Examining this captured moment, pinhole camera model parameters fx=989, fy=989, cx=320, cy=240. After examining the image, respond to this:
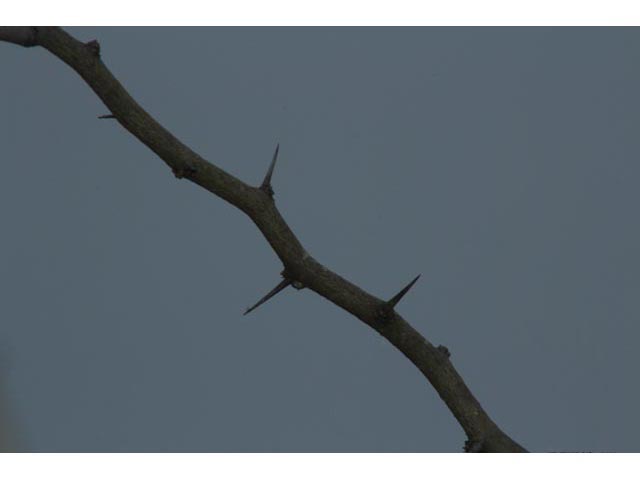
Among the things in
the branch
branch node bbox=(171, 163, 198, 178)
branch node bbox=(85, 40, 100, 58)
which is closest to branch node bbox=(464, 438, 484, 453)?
the branch

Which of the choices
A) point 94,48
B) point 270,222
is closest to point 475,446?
point 270,222

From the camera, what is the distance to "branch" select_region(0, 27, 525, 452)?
89 centimetres

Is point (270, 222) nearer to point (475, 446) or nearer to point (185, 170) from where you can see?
point (185, 170)

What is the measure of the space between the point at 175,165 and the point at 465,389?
342mm

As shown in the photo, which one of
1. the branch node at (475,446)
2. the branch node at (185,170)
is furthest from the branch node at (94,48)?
the branch node at (475,446)

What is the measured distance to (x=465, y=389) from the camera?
0.93 meters

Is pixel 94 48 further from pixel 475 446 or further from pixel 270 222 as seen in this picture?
pixel 475 446

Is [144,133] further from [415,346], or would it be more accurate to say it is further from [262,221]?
[415,346]

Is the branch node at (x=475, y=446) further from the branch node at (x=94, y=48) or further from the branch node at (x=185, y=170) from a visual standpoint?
the branch node at (x=94, y=48)

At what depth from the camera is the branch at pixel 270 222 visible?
0.89 m

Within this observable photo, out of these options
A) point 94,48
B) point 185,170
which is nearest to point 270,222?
point 185,170

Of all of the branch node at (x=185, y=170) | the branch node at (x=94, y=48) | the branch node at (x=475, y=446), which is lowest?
the branch node at (x=475, y=446)

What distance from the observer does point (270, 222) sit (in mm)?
917

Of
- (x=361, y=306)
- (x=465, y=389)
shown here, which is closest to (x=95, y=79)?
(x=361, y=306)
